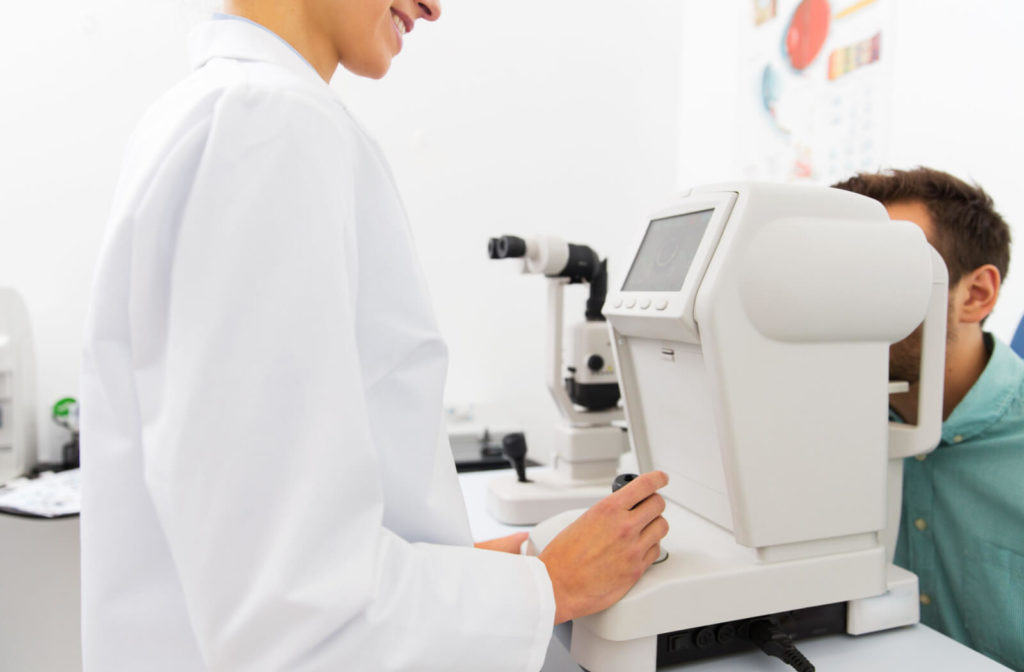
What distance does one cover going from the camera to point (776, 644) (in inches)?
26.5

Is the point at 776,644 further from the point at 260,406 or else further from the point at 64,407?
the point at 64,407

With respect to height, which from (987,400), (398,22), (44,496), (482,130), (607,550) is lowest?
(44,496)

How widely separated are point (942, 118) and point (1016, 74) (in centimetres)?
17

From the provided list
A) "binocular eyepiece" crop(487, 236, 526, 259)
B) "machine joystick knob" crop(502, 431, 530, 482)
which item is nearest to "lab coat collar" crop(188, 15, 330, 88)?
"binocular eyepiece" crop(487, 236, 526, 259)

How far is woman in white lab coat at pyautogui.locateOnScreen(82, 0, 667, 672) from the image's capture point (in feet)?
1.46

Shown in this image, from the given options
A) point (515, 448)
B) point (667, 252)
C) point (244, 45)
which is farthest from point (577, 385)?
point (244, 45)

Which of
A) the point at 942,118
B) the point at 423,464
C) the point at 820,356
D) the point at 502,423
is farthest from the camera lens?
the point at 502,423

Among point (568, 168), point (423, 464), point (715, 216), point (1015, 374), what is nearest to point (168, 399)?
point (423, 464)

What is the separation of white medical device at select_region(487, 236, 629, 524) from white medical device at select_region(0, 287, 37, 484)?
4.41 ft

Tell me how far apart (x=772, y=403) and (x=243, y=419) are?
50 cm

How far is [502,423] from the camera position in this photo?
7.70 feet

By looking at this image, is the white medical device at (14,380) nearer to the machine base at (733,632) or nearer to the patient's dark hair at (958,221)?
the machine base at (733,632)

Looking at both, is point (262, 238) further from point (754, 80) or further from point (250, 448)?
point (754, 80)

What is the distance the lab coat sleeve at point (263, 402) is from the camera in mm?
443
